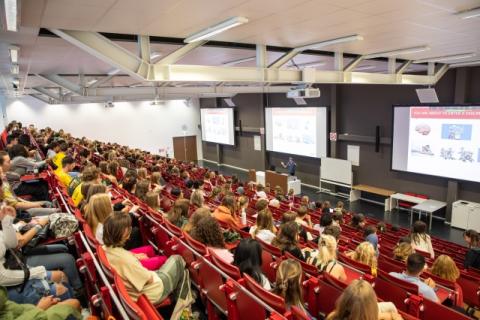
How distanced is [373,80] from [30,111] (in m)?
15.7

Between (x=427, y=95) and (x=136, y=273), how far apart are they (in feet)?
31.4

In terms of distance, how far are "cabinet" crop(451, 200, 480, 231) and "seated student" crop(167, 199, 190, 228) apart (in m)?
8.09

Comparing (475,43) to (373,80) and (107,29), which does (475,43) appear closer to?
(373,80)

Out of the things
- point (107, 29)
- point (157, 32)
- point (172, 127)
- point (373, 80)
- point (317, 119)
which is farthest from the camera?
point (172, 127)

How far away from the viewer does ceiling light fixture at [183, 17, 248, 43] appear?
346 centimetres

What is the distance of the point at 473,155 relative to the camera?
835 cm

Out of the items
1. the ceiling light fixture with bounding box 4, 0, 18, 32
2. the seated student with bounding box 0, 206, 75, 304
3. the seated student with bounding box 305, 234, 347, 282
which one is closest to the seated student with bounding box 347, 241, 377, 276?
the seated student with bounding box 305, 234, 347, 282

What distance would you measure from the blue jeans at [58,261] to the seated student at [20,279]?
0.88 ft

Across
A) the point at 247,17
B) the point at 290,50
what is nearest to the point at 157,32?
the point at 247,17

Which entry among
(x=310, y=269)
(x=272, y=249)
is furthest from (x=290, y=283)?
(x=272, y=249)

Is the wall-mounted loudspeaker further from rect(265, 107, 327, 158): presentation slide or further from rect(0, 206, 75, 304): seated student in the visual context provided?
rect(0, 206, 75, 304): seated student

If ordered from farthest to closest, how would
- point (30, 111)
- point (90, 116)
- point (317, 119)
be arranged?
1. point (90, 116)
2. point (30, 111)
3. point (317, 119)

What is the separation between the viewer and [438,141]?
912cm

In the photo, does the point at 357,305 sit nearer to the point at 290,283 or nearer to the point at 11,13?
the point at 290,283
